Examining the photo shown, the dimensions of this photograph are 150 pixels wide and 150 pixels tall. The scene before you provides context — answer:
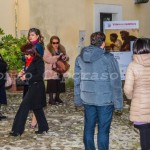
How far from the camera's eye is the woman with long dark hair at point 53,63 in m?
9.63

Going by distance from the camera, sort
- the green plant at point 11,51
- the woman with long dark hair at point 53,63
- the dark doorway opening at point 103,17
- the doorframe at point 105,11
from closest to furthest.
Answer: the woman with long dark hair at point 53,63 → the green plant at point 11,51 → the doorframe at point 105,11 → the dark doorway opening at point 103,17

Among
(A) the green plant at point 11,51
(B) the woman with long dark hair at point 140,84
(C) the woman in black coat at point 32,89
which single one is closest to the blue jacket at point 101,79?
(B) the woman with long dark hair at point 140,84

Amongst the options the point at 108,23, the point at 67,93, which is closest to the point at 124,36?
the point at 108,23

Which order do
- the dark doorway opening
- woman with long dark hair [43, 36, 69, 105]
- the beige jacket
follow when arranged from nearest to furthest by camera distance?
1. the beige jacket
2. woman with long dark hair [43, 36, 69, 105]
3. the dark doorway opening

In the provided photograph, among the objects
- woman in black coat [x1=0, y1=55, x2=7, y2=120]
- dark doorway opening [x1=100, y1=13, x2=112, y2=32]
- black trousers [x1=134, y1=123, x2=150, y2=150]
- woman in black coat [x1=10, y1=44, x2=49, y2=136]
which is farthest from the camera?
dark doorway opening [x1=100, y1=13, x2=112, y2=32]

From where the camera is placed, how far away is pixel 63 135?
7105 mm

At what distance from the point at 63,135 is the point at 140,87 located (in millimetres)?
2395

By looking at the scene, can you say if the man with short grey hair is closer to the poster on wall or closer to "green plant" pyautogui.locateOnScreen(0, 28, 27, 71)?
the poster on wall

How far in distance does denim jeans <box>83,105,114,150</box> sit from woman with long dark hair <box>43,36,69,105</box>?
4253mm

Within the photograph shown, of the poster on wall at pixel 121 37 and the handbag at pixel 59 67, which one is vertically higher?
the poster on wall at pixel 121 37

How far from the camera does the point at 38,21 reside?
40.8ft

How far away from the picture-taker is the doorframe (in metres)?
14.4

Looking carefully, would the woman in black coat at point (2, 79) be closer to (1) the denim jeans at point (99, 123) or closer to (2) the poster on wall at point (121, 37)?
(1) the denim jeans at point (99, 123)

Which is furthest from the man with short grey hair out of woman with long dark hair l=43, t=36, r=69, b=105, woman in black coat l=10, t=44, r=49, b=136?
woman with long dark hair l=43, t=36, r=69, b=105
